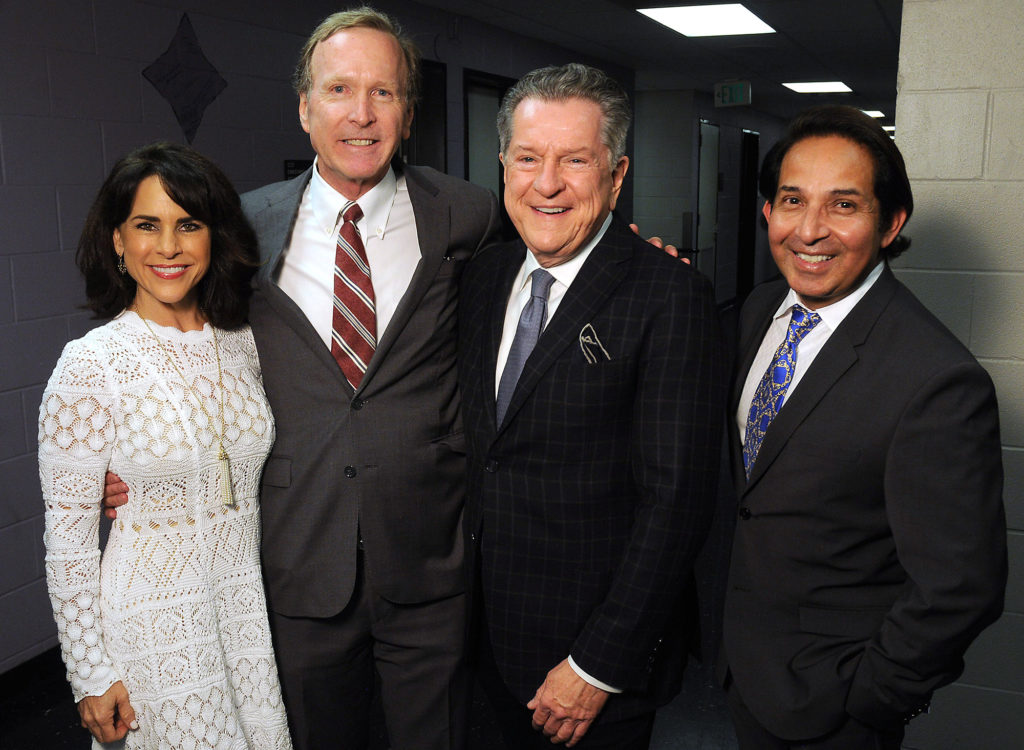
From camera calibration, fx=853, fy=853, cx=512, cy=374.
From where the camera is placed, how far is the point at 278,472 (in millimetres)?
1758

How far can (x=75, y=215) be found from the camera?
305cm

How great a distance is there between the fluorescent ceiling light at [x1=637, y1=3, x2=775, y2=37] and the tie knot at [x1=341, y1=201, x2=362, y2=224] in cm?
409

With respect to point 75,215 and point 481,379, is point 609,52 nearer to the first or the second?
point 75,215

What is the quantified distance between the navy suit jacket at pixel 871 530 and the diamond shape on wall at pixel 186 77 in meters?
2.88

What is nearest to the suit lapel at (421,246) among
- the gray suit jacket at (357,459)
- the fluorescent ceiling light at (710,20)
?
the gray suit jacket at (357,459)

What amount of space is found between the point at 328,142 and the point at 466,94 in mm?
4035

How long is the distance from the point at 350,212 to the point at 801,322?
0.96 meters

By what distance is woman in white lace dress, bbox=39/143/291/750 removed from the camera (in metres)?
1.54

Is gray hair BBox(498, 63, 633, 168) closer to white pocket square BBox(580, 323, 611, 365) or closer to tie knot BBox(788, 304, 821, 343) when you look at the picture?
white pocket square BBox(580, 323, 611, 365)

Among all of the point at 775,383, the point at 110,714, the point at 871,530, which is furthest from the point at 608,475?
the point at 110,714

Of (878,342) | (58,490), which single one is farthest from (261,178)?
(878,342)

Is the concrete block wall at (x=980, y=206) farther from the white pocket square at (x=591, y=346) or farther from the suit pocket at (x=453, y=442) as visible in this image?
the suit pocket at (x=453, y=442)

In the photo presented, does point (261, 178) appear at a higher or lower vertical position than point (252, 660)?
higher

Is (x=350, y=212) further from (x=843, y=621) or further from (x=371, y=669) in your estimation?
(x=843, y=621)
